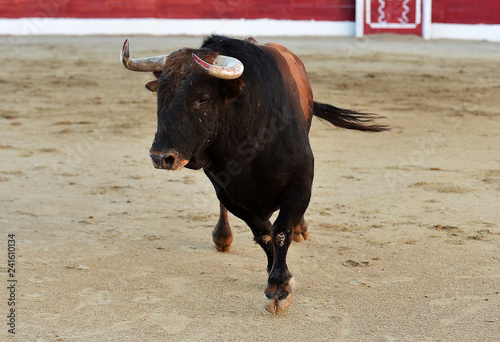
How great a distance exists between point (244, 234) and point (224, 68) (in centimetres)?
129

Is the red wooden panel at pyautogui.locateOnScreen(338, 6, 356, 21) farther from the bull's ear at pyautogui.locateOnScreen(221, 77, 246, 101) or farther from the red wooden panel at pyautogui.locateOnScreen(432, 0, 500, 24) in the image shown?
the bull's ear at pyautogui.locateOnScreen(221, 77, 246, 101)

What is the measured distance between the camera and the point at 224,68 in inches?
88.6

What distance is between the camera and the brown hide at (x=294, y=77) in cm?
281

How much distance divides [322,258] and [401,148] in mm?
2345

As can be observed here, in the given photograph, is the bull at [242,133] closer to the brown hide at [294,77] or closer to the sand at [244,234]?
the brown hide at [294,77]

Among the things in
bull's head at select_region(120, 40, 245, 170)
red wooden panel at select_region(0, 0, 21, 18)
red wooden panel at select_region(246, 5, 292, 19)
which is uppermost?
bull's head at select_region(120, 40, 245, 170)

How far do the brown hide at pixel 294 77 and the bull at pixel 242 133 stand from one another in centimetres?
4

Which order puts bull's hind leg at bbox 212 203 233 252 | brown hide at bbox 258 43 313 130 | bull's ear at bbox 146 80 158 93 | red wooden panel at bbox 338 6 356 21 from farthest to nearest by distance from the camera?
red wooden panel at bbox 338 6 356 21, bull's hind leg at bbox 212 203 233 252, brown hide at bbox 258 43 313 130, bull's ear at bbox 146 80 158 93

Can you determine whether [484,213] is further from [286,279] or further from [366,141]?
[366,141]

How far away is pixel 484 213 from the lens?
3.56 meters

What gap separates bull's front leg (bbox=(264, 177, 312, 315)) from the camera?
94.3 inches

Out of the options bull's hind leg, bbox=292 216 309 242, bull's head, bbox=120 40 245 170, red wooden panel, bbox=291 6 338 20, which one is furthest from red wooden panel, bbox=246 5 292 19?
bull's head, bbox=120 40 245 170

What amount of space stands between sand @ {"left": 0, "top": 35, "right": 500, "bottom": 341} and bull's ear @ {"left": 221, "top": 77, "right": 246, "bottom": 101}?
73 centimetres

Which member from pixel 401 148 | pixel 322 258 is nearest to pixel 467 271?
pixel 322 258
